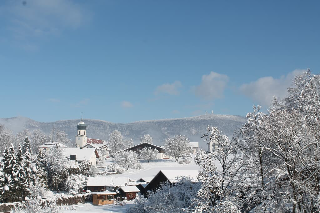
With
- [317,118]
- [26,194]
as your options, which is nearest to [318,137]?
[317,118]

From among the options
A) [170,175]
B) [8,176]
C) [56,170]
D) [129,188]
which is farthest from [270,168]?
[56,170]

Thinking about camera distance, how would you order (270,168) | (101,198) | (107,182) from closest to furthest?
(270,168), (101,198), (107,182)

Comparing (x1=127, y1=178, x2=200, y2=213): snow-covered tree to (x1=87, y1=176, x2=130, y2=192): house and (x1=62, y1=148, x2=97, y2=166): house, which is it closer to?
(x1=87, y1=176, x2=130, y2=192): house

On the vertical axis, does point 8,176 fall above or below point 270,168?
below

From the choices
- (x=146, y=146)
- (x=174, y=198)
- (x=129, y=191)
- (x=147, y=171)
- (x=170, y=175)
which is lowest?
(x=129, y=191)

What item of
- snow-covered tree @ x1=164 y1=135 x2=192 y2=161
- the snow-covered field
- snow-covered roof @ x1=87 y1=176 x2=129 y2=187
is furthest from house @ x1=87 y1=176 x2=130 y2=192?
snow-covered tree @ x1=164 y1=135 x2=192 y2=161

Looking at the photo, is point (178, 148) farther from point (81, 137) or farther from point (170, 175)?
point (170, 175)

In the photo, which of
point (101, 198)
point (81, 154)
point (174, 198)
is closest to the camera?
point (174, 198)

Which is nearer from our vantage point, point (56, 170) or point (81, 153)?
point (56, 170)

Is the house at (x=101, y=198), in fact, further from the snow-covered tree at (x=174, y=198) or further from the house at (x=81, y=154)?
the house at (x=81, y=154)

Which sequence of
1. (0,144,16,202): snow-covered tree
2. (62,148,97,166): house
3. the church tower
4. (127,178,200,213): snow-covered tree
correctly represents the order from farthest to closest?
the church tower
(62,148,97,166): house
(0,144,16,202): snow-covered tree
(127,178,200,213): snow-covered tree

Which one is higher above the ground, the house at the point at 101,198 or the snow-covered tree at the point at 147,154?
the snow-covered tree at the point at 147,154

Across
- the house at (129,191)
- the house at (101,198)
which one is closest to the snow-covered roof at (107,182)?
the house at (129,191)

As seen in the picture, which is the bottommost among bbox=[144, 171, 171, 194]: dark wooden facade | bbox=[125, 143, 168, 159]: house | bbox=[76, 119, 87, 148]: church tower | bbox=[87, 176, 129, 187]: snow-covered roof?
bbox=[87, 176, 129, 187]: snow-covered roof
